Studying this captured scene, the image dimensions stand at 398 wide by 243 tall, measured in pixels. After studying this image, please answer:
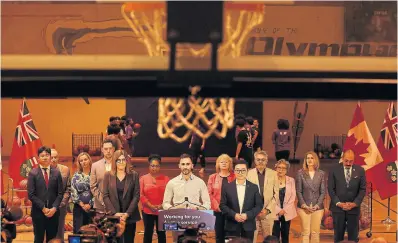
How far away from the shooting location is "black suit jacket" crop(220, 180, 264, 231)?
10586 millimetres

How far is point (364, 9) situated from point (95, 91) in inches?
830

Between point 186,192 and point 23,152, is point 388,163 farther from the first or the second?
point 23,152

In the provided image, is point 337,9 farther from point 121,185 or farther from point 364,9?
point 121,185

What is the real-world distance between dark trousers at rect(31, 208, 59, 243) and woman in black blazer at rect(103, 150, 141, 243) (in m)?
0.75

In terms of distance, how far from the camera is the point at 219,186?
35.9 ft

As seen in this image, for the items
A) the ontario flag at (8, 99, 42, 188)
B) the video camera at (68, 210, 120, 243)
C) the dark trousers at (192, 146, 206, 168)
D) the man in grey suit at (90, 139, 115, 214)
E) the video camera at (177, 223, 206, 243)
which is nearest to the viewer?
the video camera at (177, 223, 206, 243)

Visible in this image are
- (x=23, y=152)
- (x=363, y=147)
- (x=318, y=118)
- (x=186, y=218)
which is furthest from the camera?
(x=318, y=118)

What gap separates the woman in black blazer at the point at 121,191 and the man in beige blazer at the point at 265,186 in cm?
146

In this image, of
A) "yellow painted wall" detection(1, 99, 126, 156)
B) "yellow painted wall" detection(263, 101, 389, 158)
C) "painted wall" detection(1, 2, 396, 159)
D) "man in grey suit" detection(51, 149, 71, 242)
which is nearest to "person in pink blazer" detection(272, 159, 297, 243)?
"man in grey suit" detection(51, 149, 71, 242)

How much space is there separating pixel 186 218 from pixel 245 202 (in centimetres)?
101

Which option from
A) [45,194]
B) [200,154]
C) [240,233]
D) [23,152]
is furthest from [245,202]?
[200,154]

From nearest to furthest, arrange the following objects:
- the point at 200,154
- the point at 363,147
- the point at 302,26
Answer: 1. the point at 363,147
2. the point at 200,154
3. the point at 302,26

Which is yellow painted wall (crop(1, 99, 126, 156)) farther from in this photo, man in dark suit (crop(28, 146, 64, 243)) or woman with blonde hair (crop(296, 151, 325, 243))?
woman with blonde hair (crop(296, 151, 325, 243))

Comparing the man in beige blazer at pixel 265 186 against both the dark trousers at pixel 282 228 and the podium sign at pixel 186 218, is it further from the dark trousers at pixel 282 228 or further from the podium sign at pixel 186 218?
the podium sign at pixel 186 218
